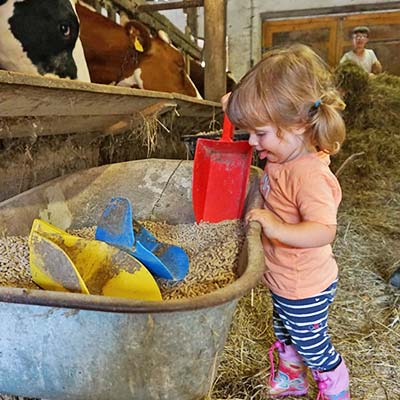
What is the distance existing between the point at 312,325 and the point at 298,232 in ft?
0.93

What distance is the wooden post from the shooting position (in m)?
2.48

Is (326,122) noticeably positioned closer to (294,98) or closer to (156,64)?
(294,98)

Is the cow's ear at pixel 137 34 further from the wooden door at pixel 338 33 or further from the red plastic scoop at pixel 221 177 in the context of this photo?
the wooden door at pixel 338 33

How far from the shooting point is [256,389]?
126 centimetres

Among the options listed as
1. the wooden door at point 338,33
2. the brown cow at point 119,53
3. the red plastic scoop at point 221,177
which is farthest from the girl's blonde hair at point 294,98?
the wooden door at point 338,33

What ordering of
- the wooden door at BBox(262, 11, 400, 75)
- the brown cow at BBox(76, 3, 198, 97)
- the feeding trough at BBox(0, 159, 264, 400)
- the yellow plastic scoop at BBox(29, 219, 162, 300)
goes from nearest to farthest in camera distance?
the feeding trough at BBox(0, 159, 264, 400), the yellow plastic scoop at BBox(29, 219, 162, 300), the brown cow at BBox(76, 3, 198, 97), the wooden door at BBox(262, 11, 400, 75)

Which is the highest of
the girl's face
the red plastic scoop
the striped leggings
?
the girl's face

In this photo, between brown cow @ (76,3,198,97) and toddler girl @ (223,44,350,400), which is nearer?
toddler girl @ (223,44,350,400)

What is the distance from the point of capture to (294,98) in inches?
34.8

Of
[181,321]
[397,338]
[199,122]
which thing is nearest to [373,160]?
[199,122]

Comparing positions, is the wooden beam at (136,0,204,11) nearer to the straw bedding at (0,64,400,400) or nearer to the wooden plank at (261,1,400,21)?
the straw bedding at (0,64,400,400)

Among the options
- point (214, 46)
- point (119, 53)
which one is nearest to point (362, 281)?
point (214, 46)

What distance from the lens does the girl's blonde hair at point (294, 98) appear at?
0.89 metres

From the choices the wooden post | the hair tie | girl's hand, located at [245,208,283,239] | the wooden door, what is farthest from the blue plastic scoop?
the wooden door
